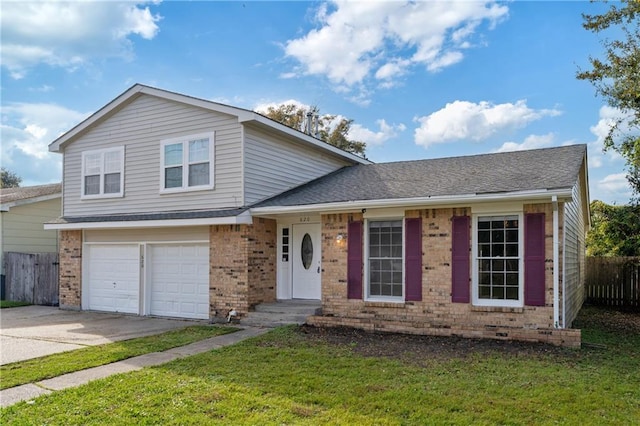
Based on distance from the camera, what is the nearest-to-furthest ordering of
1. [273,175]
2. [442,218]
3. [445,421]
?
[445,421]
[442,218]
[273,175]

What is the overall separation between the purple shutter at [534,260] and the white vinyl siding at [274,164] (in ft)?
20.6

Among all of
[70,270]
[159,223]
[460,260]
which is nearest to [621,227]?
[460,260]

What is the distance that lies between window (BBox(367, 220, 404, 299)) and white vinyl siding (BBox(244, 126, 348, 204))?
10.3 ft

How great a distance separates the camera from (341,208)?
34.3ft

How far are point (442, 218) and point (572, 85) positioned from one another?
295 inches

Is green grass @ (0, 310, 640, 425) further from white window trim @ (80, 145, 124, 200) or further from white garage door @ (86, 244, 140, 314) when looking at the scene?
white window trim @ (80, 145, 124, 200)

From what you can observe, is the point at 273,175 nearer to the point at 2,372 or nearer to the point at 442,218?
the point at 442,218

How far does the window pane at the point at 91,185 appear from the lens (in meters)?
13.9

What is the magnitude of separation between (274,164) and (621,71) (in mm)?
9041

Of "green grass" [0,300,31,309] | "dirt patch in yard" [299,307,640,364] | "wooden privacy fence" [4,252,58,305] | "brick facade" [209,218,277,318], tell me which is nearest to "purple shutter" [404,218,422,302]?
"dirt patch in yard" [299,307,640,364]

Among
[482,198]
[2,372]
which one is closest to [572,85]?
[482,198]

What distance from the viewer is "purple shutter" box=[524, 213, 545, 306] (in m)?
8.73

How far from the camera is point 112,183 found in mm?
13633

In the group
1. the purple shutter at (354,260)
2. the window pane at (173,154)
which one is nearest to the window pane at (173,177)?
the window pane at (173,154)
